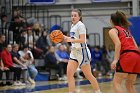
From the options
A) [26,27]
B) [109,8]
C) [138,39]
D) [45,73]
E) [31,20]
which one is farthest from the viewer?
[109,8]

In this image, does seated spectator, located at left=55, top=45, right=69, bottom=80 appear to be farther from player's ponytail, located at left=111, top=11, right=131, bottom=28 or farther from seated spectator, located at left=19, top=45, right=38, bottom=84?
player's ponytail, located at left=111, top=11, right=131, bottom=28

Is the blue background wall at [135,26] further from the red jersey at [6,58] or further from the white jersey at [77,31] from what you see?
the white jersey at [77,31]

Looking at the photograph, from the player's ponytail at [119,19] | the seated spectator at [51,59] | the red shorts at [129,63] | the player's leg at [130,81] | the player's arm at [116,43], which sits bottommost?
the seated spectator at [51,59]

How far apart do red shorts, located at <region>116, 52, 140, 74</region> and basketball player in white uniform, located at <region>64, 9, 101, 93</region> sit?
66.5 inches

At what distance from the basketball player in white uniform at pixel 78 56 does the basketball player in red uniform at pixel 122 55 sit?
149 cm

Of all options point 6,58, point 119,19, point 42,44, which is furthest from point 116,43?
point 42,44

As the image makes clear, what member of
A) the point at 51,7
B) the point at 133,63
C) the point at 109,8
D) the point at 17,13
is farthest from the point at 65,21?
the point at 133,63

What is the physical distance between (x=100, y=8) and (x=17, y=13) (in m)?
5.69

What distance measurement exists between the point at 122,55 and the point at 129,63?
0.65 feet

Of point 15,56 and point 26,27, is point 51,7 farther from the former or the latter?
point 15,56

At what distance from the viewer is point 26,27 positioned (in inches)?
712

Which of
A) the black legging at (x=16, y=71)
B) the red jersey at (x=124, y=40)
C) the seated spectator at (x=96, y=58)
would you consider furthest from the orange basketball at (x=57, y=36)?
the seated spectator at (x=96, y=58)

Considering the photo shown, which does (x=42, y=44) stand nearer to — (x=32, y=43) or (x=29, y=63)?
(x=32, y=43)

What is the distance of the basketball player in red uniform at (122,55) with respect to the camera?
6.40m
